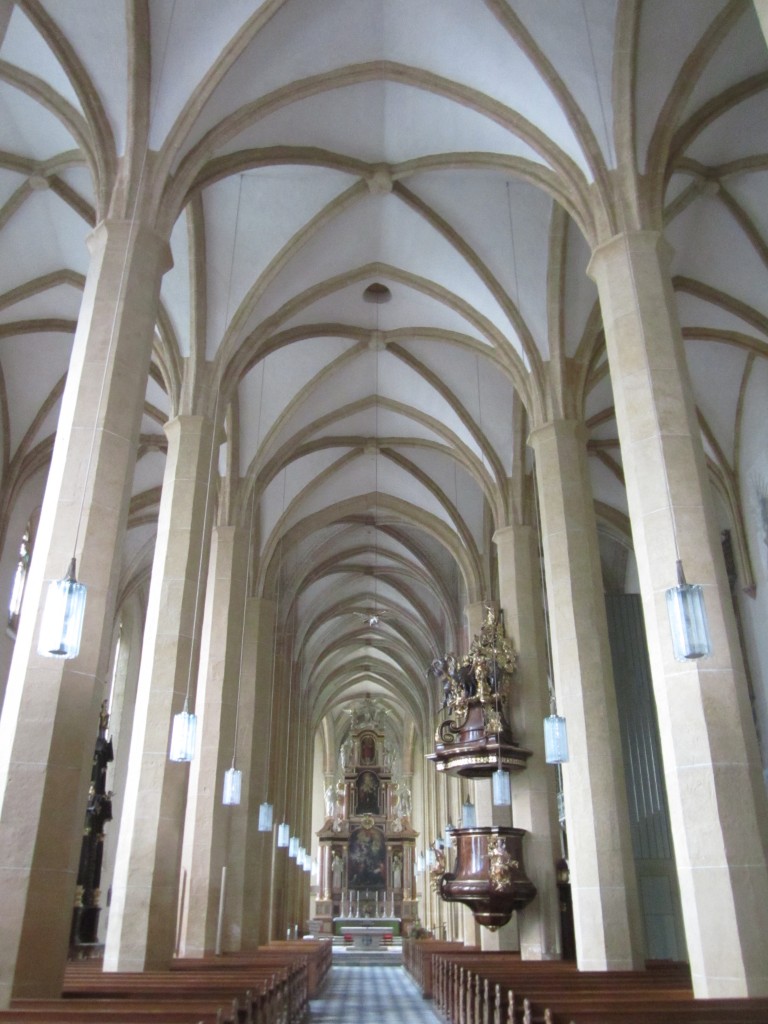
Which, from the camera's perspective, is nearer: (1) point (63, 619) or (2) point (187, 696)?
(1) point (63, 619)

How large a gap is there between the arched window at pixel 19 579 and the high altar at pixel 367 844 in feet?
88.4

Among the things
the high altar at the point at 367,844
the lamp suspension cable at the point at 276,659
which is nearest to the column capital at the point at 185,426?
the lamp suspension cable at the point at 276,659

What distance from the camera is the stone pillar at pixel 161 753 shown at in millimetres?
8992

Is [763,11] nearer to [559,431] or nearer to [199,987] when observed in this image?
[559,431]

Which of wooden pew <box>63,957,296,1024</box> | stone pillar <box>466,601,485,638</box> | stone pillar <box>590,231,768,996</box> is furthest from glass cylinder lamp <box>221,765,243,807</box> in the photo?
stone pillar <box>590,231,768,996</box>

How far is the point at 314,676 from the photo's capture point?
37.2 meters

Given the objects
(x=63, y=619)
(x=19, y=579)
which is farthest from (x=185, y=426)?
(x=19, y=579)

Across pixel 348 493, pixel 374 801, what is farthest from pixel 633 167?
pixel 374 801

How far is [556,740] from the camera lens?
10.4 m

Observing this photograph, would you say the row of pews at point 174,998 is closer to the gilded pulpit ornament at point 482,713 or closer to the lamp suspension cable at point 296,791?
the gilded pulpit ornament at point 482,713

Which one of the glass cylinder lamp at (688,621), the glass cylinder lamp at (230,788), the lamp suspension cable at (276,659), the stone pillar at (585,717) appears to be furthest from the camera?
the lamp suspension cable at (276,659)

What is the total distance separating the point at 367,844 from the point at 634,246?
39.7 meters

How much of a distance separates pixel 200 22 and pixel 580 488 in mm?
7436

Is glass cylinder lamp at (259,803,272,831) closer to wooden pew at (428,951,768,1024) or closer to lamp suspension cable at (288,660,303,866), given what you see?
wooden pew at (428,951,768,1024)
